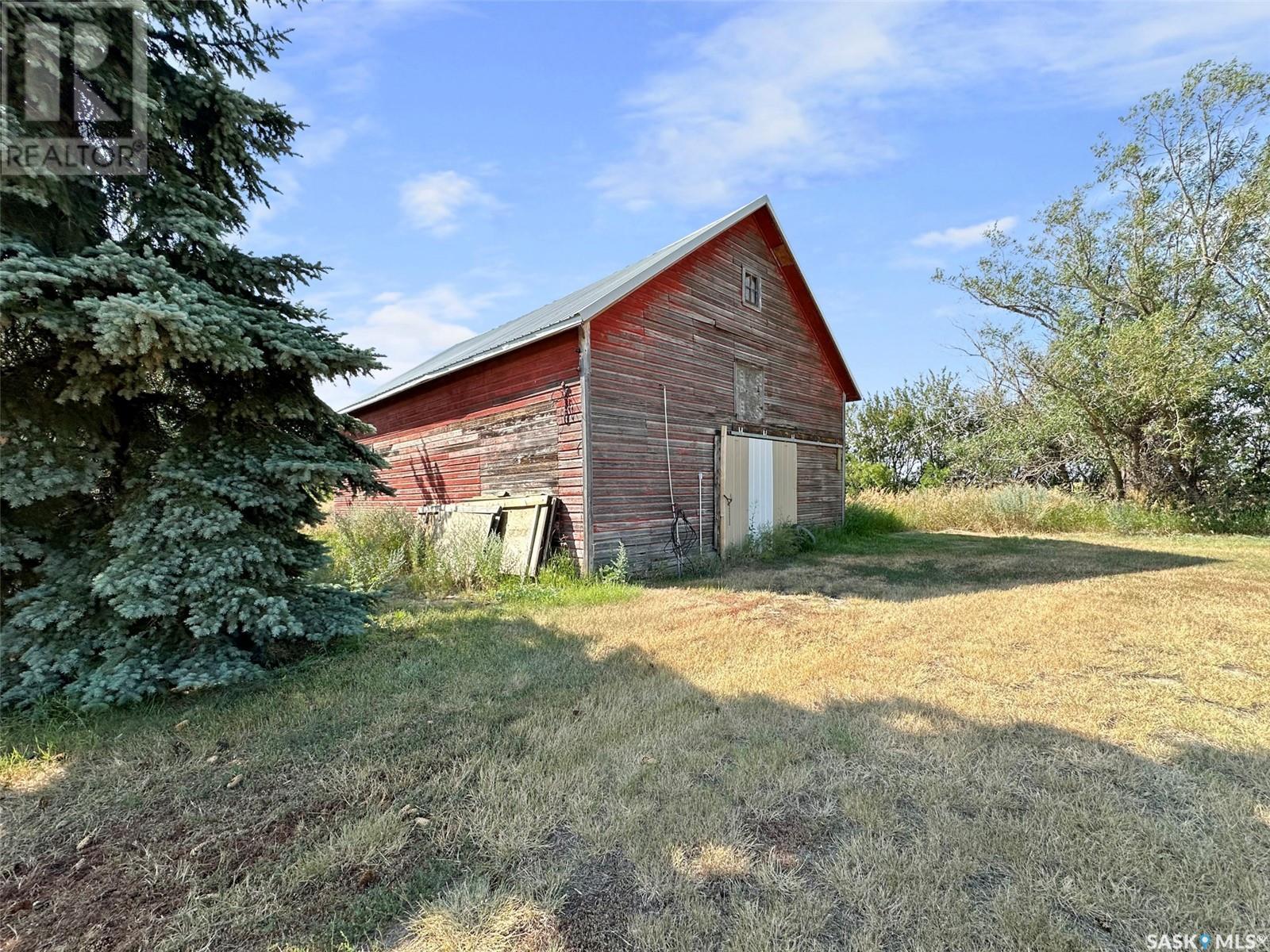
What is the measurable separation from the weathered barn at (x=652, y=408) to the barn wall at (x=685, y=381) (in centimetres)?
3

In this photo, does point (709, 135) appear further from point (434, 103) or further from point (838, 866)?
point (838, 866)

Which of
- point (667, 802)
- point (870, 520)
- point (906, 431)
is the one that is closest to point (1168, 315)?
point (870, 520)

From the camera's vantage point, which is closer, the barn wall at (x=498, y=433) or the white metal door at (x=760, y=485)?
the barn wall at (x=498, y=433)

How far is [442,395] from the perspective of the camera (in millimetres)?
10172

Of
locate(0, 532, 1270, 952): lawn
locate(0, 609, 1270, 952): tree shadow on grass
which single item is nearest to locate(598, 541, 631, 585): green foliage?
locate(0, 532, 1270, 952): lawn

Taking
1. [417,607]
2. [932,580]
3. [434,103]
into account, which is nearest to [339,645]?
[417,607]

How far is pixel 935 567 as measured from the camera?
327 inches

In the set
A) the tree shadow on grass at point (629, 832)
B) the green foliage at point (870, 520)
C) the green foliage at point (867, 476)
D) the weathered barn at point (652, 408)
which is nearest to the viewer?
the tree shadow on grass at point (629, 832)

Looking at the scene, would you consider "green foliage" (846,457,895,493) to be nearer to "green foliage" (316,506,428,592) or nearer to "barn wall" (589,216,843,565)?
"barn wall" (589,216,843,565)

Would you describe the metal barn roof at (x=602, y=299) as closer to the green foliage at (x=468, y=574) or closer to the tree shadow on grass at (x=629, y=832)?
the green foliage at (x=468, y=574)

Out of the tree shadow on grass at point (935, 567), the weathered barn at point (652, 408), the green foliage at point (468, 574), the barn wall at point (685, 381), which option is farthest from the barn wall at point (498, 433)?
the tree shadow on grass at point (935, 567)

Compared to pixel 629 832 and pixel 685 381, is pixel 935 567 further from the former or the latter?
pixel 629 832

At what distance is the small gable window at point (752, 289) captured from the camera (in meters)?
10.2

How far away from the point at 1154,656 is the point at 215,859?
19.6ft
